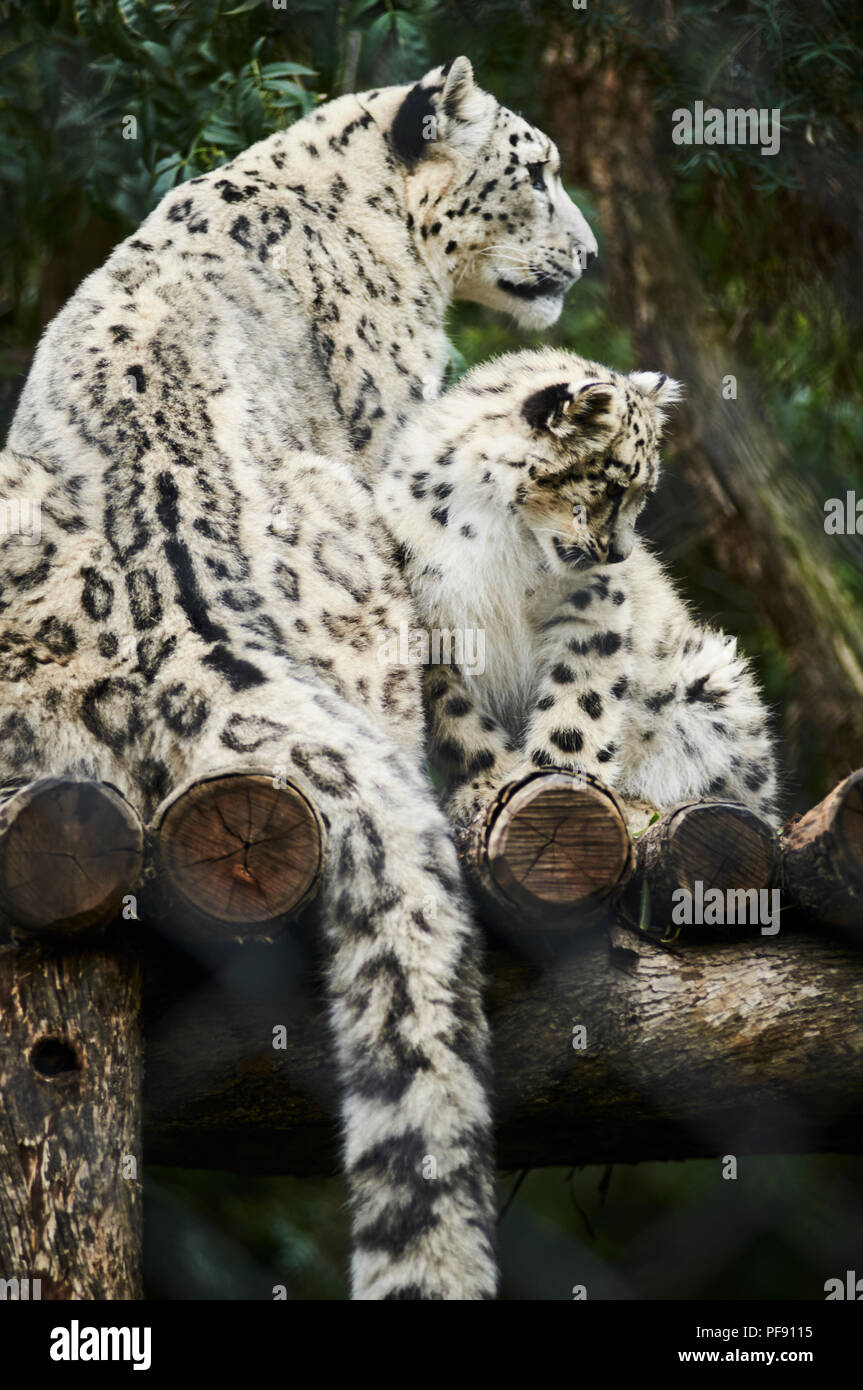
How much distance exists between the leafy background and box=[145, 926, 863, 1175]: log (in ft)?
6.60

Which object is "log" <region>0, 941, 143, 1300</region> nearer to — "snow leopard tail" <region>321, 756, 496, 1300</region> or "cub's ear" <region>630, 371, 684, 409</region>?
"snow leopard tail" <region>321, 756, 496, 1300</region>

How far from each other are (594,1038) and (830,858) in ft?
1.67

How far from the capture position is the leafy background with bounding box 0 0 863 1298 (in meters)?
4.62

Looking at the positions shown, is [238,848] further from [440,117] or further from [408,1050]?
[440,117]

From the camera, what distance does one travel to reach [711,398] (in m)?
5.25

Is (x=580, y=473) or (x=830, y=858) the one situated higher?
(x=580, y=473)

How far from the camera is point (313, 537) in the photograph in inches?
120

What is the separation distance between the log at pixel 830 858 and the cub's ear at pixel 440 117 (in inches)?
85.9

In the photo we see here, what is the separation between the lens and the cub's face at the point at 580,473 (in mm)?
3268

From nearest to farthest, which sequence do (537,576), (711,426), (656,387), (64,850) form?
(64,850), (537,576), (656,387), (711,426)

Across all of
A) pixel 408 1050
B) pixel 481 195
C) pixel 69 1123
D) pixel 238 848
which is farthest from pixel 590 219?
pixel 69 1123

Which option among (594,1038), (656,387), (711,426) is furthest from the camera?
(711,426)

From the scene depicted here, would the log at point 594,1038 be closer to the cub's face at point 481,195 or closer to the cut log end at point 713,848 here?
the cut log end at point 713,848

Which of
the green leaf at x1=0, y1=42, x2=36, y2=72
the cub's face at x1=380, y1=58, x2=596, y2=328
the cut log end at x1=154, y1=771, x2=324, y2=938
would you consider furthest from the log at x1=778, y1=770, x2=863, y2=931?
the green leaf at x1=0, y1=42, x2=36, y2=72
